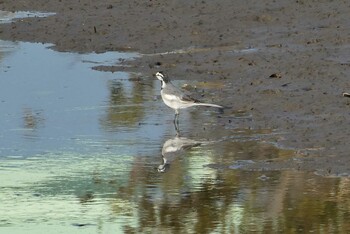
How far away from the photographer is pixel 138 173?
10.6 m

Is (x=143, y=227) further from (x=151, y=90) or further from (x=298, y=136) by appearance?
(x=151, y=90)

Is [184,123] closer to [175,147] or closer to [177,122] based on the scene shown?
[177,122]

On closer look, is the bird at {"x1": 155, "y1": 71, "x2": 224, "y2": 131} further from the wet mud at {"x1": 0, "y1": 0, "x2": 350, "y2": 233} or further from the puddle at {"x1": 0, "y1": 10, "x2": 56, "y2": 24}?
the puddle at {"x1": 0, "y1": 10, "x2": 56, "y2": 24}

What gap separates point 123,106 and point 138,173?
11.2 feet

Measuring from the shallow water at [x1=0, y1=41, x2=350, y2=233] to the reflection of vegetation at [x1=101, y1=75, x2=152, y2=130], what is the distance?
0.5 inches

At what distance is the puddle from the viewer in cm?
2279

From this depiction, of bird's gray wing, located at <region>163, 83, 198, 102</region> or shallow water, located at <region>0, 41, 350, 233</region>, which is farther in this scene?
bird's gray wing, located at <region>163, 83, 198, 102</region>

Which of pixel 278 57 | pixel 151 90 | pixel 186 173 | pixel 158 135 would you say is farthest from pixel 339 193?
pixel 278 57

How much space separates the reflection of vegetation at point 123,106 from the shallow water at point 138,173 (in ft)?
0.04

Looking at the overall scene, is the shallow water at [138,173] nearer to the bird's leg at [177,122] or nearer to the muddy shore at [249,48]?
the bird's leg at [177,122]

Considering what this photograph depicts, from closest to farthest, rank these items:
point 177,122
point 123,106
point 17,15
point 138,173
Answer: point 138,173, point 177,122, point 123,106, point 17,15

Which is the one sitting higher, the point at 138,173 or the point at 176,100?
the point at 176,100

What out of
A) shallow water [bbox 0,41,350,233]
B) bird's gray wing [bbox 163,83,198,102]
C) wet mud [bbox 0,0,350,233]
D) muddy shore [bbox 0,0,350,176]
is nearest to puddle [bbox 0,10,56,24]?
muddy shore [bbox 0,0,350,176]

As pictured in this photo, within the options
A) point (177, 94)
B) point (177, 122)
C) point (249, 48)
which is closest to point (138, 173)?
point (177, 122)
